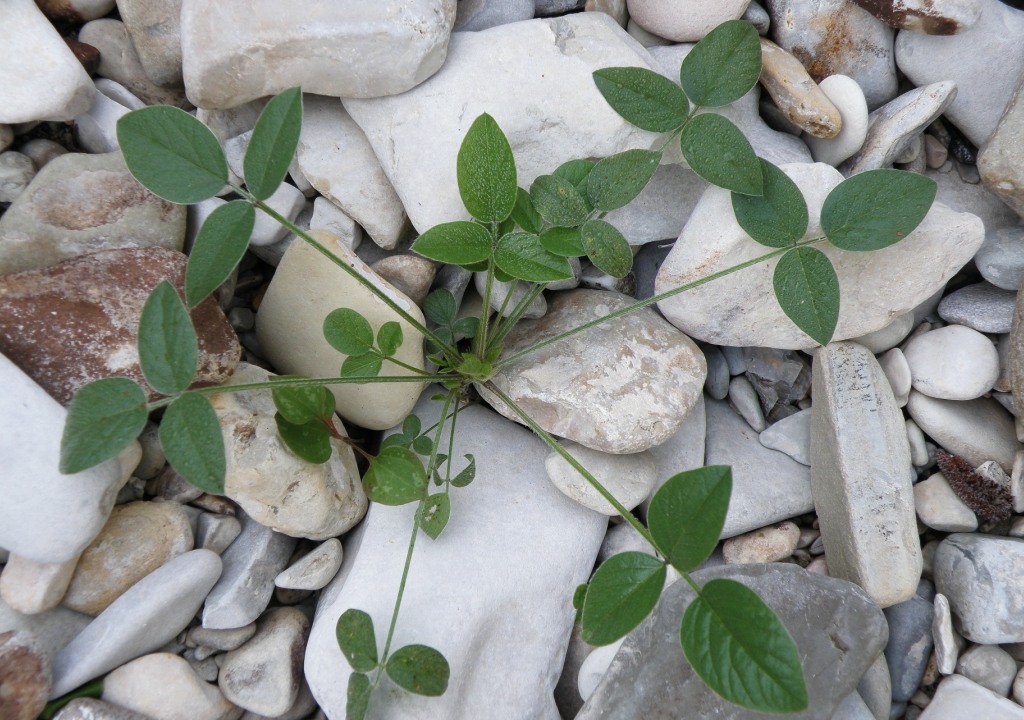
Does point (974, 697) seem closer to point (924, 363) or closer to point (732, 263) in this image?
point (924, 363)

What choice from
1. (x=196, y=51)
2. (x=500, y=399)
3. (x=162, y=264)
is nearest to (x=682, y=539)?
(x=500, y=399)

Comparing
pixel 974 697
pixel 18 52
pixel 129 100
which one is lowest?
pixel 974 697

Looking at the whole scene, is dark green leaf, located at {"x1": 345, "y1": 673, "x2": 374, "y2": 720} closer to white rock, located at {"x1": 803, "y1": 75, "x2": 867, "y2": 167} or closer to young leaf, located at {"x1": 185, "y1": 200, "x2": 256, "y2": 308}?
young leaf, located at {"x1": 185, "y1": 200, "x2": 256, "y2": 308}

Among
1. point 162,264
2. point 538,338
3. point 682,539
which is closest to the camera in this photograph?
point 682,539

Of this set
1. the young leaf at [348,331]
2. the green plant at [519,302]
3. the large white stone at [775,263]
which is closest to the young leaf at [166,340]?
the green plant at [519,302]

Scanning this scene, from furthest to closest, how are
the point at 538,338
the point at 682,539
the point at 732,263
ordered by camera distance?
the point at 538,338 < the point at 732,263 < the point at 682,539

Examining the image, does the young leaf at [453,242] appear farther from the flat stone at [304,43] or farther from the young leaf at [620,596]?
the young leaf at [620,596]

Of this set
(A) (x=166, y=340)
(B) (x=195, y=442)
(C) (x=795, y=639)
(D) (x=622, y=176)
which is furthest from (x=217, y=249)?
(C) (x=795, y=639)
